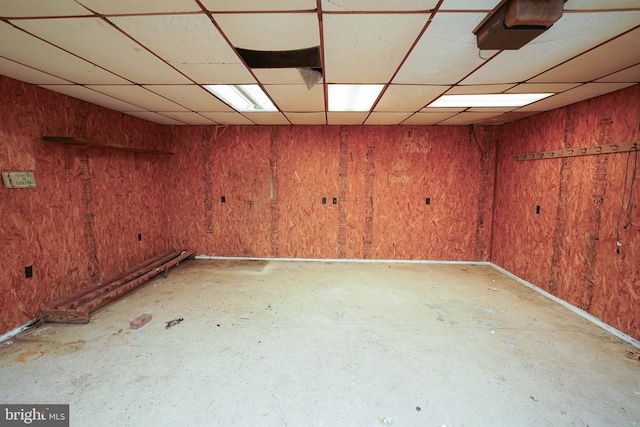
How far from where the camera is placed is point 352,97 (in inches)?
119

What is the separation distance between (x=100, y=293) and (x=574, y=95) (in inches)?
234

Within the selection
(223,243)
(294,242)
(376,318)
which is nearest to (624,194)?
(376,318)

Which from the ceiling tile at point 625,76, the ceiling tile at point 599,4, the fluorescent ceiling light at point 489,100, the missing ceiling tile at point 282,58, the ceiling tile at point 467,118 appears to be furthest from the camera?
the ceiling tile at point 467,118

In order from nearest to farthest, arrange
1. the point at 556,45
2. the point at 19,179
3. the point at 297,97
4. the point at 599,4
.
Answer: the point at 599,4, the point at 556,45, the point at 19,179, the point at 297,97

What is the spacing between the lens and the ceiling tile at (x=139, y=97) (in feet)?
9.02

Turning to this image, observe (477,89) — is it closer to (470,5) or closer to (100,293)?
(470,5)

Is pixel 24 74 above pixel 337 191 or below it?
above

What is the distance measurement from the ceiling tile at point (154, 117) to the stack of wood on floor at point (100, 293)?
90.7 inches

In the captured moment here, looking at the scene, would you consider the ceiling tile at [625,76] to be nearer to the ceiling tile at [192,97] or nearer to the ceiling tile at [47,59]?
the ceiling tile at [192,97]

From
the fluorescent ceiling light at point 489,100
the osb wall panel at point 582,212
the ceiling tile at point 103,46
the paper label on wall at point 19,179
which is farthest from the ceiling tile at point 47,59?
the osb wall panel at point 582,212

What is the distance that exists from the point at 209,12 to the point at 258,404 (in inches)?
98.1

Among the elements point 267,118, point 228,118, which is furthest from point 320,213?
point 228,118

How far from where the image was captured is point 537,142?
375 centimetres

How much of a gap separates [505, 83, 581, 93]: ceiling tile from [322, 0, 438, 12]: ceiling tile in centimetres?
183
